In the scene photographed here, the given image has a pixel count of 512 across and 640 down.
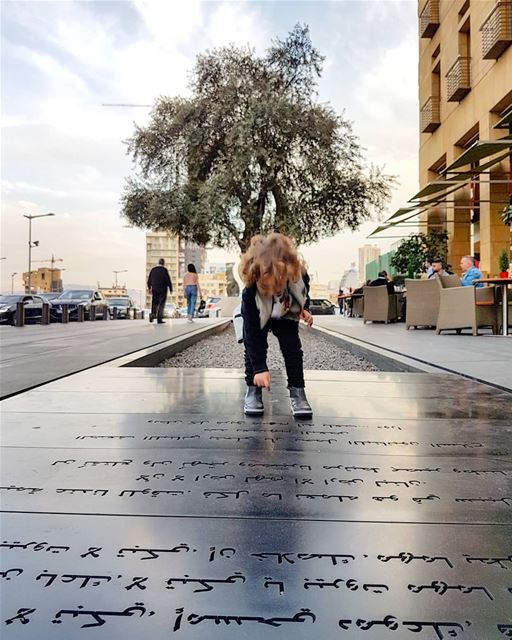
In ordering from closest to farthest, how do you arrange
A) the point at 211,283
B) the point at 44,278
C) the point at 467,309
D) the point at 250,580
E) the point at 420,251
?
the point at 250,580, the point at 467,309, the point at 420,251, the point at 44,278, the point at 211,283

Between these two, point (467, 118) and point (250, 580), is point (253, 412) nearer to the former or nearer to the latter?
point (250, 580)

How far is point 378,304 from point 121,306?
2288 cm

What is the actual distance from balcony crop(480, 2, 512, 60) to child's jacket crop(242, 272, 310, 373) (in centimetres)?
1261

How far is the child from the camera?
3039mm

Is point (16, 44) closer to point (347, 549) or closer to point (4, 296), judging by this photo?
point (4, 296)

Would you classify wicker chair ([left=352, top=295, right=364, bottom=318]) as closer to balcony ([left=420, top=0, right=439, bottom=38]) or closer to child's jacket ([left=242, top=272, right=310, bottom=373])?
balcony ([left=420, top=0, right=439, bottom=38])

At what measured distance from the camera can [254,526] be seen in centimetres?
163

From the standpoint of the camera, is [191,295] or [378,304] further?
[191,295]

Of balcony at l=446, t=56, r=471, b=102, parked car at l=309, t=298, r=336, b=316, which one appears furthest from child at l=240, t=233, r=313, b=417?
parked car at l=309, t=298, r=336, b=316

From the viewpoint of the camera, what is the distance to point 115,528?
1597mm

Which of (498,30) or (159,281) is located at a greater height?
(498,30)

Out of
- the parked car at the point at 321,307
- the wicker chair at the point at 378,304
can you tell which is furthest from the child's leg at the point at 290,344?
the parked car at the point at 321,307

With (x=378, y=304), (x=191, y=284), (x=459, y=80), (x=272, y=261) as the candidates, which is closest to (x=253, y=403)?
(x=272, y=261)

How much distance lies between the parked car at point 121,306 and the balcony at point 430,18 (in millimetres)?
21663
